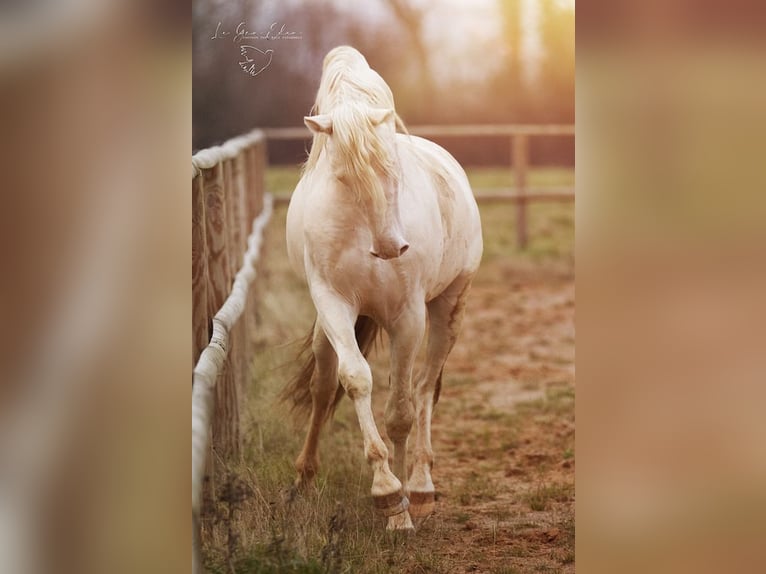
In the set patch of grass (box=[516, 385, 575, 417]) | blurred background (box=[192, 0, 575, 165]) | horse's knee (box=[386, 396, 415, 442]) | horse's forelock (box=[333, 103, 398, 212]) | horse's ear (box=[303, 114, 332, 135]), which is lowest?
patch of grass (box=[516, 385, 575, 417])

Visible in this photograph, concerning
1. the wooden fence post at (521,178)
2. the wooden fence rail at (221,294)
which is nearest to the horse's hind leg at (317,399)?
the wooden fence rail at (221,294)

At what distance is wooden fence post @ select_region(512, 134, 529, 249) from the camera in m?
4.46

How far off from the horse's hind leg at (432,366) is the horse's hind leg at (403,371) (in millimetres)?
179

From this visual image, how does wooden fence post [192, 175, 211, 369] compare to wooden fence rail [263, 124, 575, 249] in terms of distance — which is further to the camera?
wooden fence rail [263, 124, 575, 249]

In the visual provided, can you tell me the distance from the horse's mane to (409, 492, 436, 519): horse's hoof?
127cm

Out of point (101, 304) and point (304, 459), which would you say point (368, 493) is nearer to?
point (304, 459)

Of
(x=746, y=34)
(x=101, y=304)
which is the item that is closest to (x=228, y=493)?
(x=101, y=304)

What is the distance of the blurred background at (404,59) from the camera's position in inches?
144

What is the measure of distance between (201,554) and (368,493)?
655 millimetres

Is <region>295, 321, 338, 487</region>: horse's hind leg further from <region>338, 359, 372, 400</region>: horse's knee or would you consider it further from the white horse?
<region>338, 359, 372, 400</region>: horse's knee

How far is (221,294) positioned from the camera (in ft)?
12.7

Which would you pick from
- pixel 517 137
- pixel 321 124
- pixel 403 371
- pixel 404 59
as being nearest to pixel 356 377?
pixel 403 371

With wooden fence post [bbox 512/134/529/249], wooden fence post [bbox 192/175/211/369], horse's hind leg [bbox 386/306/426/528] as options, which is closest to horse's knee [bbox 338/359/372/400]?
horse's hind leg [bbox 386/306/426/528]

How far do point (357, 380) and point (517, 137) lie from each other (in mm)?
1618
